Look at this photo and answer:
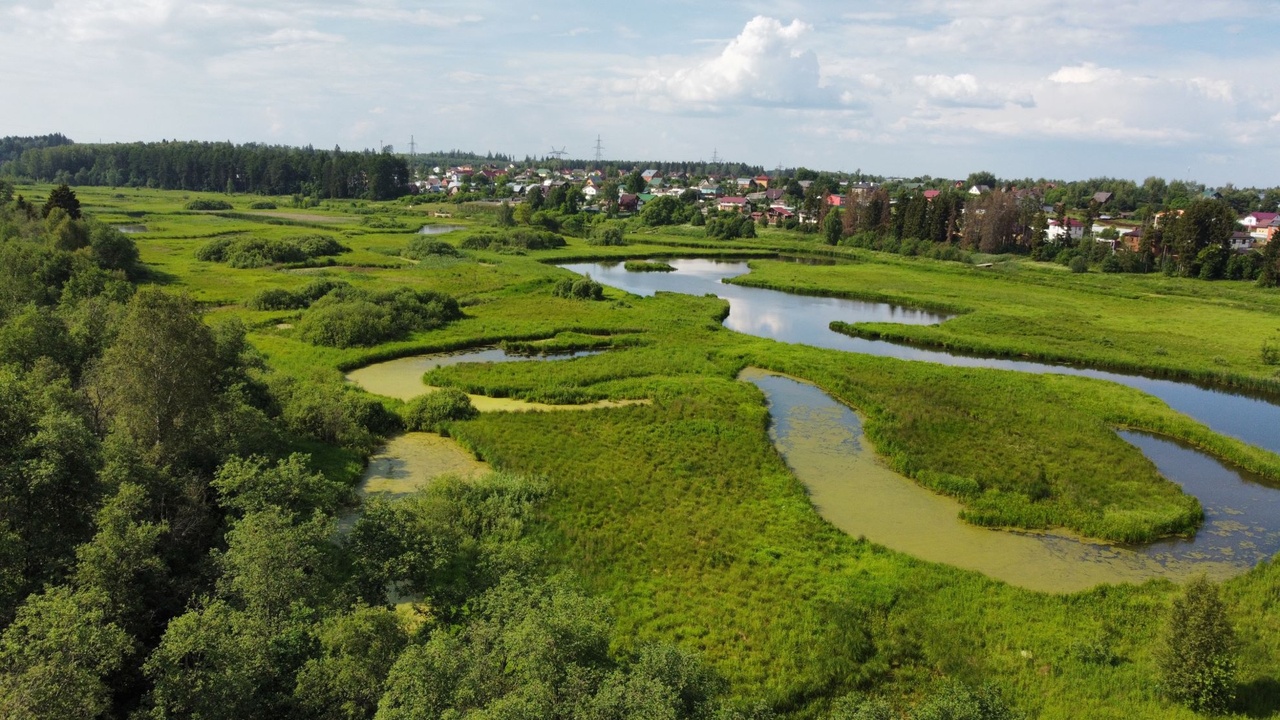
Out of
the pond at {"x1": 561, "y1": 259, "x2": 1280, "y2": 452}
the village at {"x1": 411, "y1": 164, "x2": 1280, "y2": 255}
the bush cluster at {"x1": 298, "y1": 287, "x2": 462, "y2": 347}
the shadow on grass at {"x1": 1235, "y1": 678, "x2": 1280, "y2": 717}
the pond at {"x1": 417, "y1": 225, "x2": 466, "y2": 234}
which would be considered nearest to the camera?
the shadow on grass at {"x1": 1235, "y1": 678, "x2": 1280, "y2": 717}

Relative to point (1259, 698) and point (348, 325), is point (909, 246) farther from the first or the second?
point (1259, 698)

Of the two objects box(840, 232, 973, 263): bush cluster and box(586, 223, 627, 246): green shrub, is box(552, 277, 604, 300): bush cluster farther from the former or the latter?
box(840, 232, 973, 263): bush cluster

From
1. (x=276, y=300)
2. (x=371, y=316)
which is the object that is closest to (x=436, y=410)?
(x=371, y=316)

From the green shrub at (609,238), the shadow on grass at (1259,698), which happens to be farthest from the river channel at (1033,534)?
the green shrub at (609,238)

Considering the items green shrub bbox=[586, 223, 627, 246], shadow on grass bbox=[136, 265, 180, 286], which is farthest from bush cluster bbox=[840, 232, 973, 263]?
shadow on grass bbox=[136, 265, 180, 286]

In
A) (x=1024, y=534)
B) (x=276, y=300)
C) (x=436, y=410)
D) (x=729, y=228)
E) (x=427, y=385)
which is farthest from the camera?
(x=729, y=228)

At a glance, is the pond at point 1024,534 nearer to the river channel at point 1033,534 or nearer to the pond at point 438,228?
the river channel at point 1033,534
